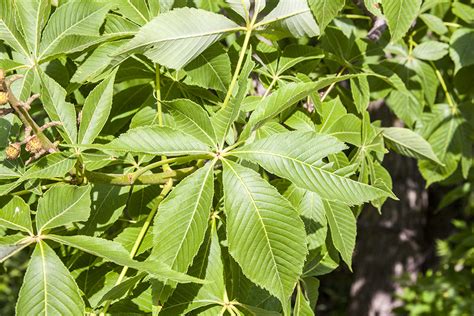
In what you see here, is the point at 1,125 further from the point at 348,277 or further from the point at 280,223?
the point at 348,277

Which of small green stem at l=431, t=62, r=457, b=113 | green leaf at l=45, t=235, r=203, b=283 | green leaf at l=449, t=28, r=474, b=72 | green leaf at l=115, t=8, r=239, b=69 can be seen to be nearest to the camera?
green leaf at l=45, t=235, r=203, b=283

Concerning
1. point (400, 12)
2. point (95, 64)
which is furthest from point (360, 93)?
point (95, 64)

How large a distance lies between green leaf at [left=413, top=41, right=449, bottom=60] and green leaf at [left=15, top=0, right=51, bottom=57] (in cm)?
109

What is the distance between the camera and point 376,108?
2.90 meters

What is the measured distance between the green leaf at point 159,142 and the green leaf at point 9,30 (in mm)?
336

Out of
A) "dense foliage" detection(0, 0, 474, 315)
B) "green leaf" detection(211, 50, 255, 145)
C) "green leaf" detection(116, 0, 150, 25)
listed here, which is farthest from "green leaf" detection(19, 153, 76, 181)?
"green leaf" detection(116, 0, 150, 25)

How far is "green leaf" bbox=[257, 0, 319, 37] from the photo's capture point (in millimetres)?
1186

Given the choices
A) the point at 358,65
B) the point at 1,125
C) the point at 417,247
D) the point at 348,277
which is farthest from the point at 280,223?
the point at 348,277

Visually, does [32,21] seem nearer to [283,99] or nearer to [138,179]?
[138,179]

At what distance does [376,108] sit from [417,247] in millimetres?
1196

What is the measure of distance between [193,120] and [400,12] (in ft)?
1.51

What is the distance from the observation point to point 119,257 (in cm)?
89

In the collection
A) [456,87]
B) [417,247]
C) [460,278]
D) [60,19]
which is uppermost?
[60,19]

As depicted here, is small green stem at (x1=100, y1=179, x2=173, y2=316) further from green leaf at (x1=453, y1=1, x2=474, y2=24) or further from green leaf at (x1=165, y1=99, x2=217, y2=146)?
green leaf at (x1=453, y1=1, x2=474, y2=24)
